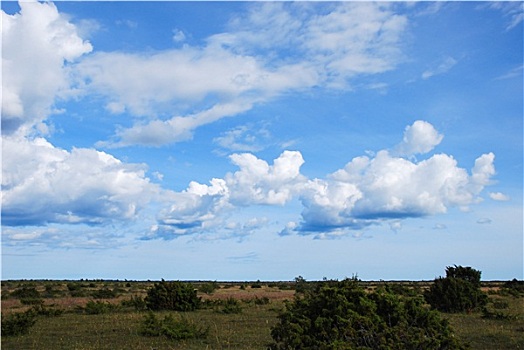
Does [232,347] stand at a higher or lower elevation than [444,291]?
lower

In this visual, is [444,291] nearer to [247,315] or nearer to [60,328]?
[247,315]

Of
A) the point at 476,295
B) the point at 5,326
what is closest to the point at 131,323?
the point at 5,326

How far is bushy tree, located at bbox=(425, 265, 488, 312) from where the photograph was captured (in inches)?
Answer: 1099

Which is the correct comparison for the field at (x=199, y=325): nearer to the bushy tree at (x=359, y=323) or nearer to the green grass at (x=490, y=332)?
the green grass at (x=490, y=332)

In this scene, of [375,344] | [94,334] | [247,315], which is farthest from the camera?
[247,315]

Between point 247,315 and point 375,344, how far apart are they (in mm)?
17355

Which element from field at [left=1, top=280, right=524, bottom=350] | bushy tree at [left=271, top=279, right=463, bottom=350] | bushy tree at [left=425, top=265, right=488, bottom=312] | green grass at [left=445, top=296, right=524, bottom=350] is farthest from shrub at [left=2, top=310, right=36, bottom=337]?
bushy tree at [left=425, top=265, right=488, bottom=312]

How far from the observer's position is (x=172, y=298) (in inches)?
1120

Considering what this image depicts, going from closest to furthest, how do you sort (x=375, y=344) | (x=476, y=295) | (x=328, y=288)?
(x=375, y=344)
(x=328, y=288)
(x=476, y=295)

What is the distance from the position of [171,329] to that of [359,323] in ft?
A: 33.3

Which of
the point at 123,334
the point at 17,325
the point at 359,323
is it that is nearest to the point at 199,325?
the point at 123,334

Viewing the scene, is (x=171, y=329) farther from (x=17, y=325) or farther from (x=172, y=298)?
(x=172, y=298)

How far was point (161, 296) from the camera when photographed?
28.5 meters

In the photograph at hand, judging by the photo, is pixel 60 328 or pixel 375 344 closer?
pixel 375 344
